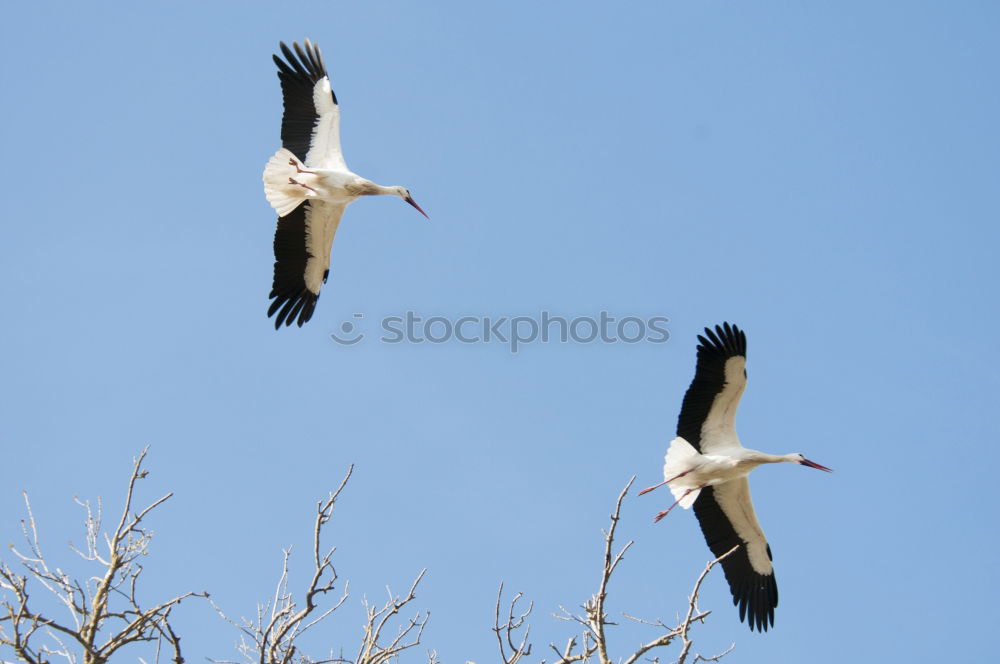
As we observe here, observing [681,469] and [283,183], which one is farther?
[283,183]

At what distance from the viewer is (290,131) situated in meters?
10.9

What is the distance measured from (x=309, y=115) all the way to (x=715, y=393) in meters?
4.69

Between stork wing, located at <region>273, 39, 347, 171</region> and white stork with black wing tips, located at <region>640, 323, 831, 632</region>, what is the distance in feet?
13.1

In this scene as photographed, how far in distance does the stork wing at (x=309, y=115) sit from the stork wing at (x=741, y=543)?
471 cm

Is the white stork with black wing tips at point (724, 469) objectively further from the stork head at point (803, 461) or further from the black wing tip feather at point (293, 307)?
the black wing tip feather at point (293, 307)

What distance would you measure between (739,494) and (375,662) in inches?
200

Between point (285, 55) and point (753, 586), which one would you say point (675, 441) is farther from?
point (285, 55)

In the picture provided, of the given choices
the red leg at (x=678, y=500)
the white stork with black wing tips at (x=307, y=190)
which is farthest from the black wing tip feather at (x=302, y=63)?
the red leg at (x=678, y=500)

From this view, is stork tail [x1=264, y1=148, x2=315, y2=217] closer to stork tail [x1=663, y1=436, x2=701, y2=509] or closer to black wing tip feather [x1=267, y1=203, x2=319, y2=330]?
black wing tip feather [x1=267, y1=203, x2=319, y2=330]

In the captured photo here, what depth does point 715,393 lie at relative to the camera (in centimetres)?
984

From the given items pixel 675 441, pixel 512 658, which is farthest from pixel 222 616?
pixel 675 441


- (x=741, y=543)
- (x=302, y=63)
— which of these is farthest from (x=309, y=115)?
(x=741, y=543)

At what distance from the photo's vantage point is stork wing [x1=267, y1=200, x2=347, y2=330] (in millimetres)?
10930

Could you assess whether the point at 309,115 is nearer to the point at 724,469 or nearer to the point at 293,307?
the point at 293,307
